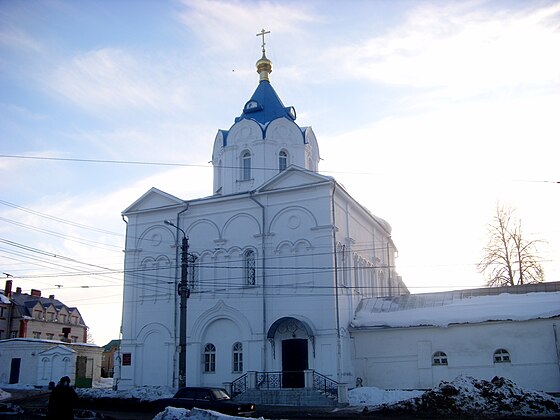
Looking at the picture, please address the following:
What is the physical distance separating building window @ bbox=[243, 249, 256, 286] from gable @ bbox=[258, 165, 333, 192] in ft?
10.6

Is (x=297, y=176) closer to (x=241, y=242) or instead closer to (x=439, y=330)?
(x=241, y=242)

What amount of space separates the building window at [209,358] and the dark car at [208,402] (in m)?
9.41

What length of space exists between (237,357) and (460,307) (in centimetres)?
1081

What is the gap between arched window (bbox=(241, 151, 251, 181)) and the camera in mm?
33781

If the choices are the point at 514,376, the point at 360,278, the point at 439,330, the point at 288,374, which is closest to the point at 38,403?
the point at 288,374

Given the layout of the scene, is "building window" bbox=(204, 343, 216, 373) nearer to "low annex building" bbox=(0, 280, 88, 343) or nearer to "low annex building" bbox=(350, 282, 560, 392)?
"low annex building" bbox=(350, 282, 560, 392)

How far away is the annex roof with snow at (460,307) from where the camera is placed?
26328 millimetres

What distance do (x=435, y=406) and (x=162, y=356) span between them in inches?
609

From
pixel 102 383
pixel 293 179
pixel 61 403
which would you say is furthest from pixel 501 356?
pixel 102 383

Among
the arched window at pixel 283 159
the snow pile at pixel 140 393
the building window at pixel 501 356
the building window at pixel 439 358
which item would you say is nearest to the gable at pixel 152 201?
the arched window at pixel 283 159

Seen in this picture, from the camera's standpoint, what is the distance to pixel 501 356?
26.1 m

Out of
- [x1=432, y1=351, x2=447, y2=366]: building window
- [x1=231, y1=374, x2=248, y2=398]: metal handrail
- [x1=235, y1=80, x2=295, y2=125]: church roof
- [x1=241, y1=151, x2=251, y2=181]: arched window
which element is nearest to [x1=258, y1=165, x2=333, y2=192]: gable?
[x1=241, y1=151, x2=251, y2=181]: arched window

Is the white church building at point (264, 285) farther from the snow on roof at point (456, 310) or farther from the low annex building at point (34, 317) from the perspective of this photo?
the low annex building at point (34, 317)

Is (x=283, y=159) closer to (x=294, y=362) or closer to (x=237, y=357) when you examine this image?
(x=237, y=357)
